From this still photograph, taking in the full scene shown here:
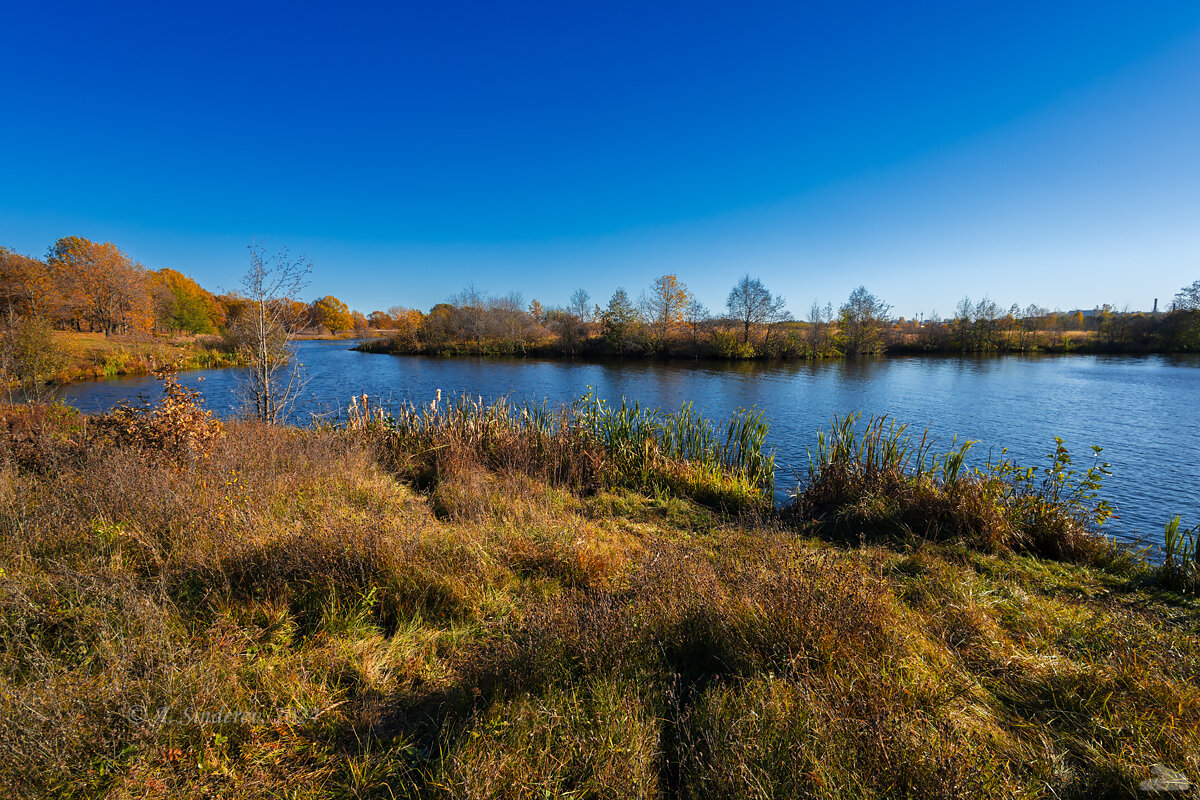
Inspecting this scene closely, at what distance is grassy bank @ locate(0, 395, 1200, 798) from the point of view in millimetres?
2111

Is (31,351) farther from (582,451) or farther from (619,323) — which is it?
(619,323)

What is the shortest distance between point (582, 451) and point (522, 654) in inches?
253

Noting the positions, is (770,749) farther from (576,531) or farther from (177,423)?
(177,423)

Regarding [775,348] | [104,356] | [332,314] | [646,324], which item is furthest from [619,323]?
[332,314]

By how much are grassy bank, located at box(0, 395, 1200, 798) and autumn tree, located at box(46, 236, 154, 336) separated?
4563cm

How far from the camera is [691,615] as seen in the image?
336 centimetres

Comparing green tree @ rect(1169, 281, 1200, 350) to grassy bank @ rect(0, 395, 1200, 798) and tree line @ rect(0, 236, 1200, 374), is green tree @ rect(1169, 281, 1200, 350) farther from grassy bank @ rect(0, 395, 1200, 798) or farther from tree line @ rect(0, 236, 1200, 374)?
grassy bank @ rect(0, 395, 1200, 798)

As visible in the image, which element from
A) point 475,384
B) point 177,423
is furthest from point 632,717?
point 475,384

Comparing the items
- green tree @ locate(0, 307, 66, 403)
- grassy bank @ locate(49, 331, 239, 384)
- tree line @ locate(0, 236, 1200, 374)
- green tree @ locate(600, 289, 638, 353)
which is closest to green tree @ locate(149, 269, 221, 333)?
tree line @ locate(0, 236, 1200, 374)

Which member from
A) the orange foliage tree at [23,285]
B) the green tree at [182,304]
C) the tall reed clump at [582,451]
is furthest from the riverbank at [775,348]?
the tall reed clump at [582,451]

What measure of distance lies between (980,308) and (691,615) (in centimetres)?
6991

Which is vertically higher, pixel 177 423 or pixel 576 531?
pixel 177 423

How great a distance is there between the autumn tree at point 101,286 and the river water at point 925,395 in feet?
39.4

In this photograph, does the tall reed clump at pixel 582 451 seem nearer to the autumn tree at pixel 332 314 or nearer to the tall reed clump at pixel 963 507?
the tall reed clump at pixel 963 507
